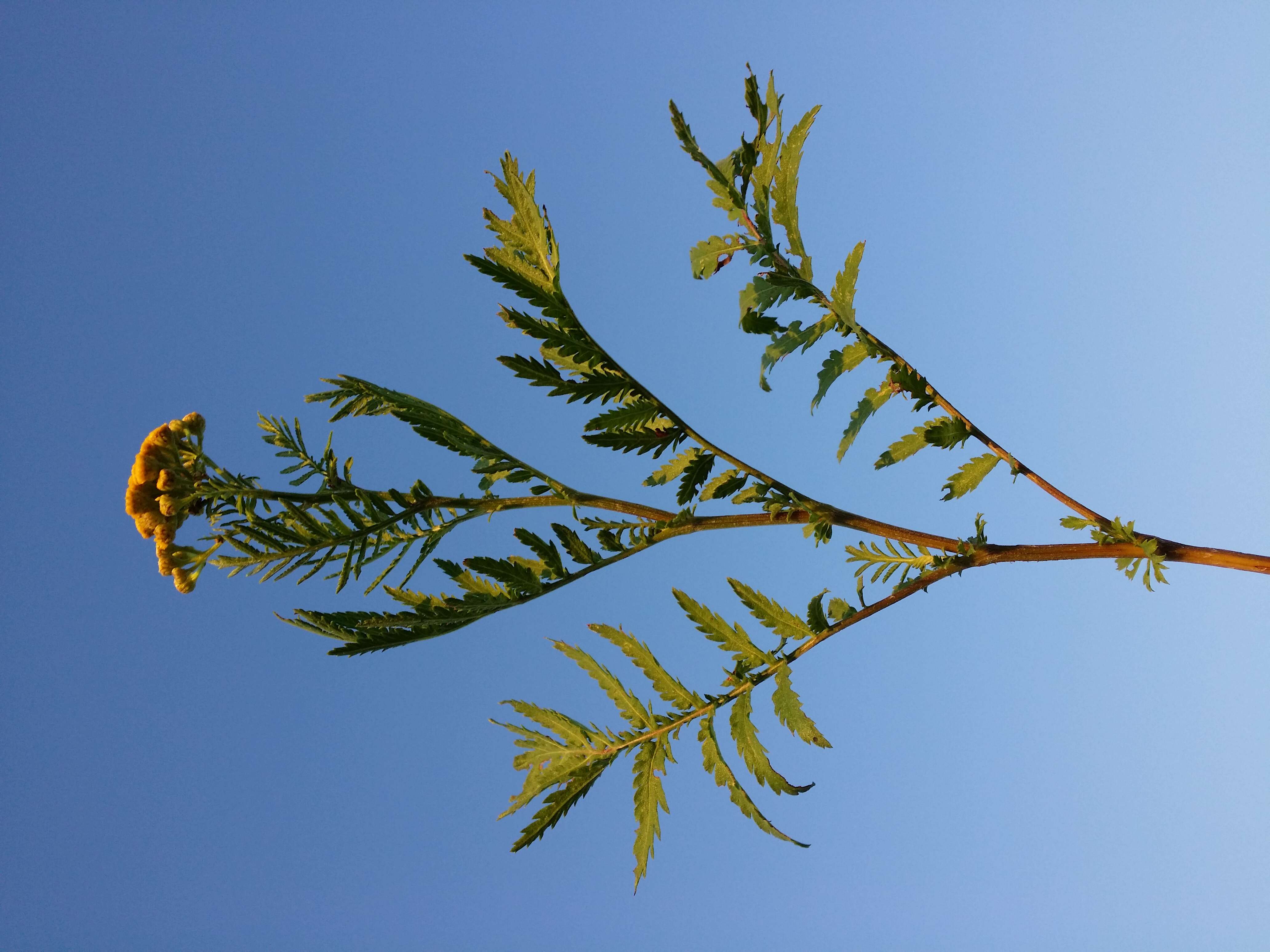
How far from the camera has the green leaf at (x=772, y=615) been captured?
2086 mm

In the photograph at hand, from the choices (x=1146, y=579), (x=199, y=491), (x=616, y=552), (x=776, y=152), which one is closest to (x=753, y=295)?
(x=776, y=152)

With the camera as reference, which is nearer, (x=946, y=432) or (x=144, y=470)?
(x=144, y=470)

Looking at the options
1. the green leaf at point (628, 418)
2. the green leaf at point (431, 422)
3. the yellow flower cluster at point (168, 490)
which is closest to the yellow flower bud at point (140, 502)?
the yellow flower cluster at point (168, 490)

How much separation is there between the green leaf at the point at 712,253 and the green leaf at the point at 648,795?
47.0 inches

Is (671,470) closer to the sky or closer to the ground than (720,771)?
closer to the sky

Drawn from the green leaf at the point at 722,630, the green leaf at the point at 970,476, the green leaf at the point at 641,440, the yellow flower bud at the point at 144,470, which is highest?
the green leaf at the point at 970,476

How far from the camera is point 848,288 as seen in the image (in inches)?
82.8

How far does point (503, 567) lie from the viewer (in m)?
2.00

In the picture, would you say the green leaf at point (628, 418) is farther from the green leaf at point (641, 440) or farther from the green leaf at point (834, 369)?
the green leaf at point (834, 369)

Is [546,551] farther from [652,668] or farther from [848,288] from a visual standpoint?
[848,288]

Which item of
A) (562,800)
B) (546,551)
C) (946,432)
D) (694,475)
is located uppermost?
(946,432)

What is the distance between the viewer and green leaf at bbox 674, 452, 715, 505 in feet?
7.06

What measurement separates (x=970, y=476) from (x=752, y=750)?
922mm

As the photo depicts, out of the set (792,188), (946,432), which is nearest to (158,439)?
(792,188)
